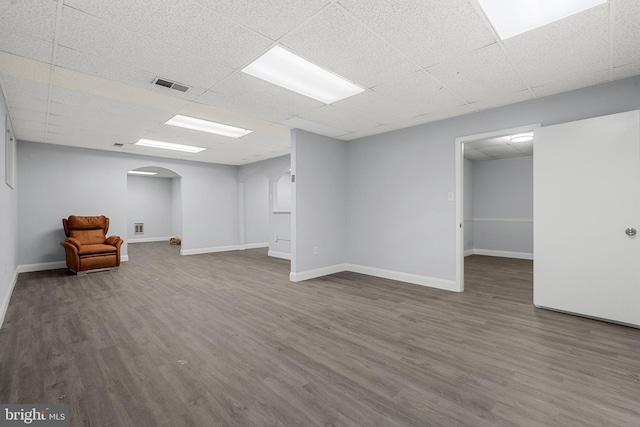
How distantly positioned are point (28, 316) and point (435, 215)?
5.25 meters

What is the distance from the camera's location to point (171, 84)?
307cm

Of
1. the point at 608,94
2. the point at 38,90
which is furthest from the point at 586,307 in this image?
the point at 38,90

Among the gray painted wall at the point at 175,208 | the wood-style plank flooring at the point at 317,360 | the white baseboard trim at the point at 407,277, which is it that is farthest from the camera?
the gray painted wall at the point at 175,208

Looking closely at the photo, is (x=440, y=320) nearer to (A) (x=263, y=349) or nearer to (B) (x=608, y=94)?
(A) (x=263, y=349)

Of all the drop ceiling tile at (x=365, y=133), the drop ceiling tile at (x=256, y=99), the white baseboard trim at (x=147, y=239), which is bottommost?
the white baseboard trim at (x=147, y=239)

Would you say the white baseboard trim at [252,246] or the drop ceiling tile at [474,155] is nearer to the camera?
the drop ceiling tile at [474,155]

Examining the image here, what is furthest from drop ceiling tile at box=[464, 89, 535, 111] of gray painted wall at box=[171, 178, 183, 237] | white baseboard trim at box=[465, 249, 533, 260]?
gray painted wall at box=[171, 178, 183, 237]

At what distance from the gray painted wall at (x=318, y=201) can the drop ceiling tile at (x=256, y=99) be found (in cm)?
93

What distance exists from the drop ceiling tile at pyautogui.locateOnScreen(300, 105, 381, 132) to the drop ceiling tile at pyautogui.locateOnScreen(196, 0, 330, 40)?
1.71 m

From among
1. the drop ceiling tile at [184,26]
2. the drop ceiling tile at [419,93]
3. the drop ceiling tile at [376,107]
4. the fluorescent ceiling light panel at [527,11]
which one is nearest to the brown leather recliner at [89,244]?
the drop ceiling tile at [184,26]

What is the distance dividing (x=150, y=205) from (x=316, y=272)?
9039 mm

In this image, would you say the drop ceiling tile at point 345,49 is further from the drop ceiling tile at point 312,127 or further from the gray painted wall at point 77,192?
the gray painted wall at point 77,192

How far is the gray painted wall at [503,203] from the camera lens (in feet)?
22.8

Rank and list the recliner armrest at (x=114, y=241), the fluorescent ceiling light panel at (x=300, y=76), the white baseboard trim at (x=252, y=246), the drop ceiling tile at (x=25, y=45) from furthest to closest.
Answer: the white baseboard trim at (x=252, y=246) → the recliner armrest at (x=114, y=241) → the fluorescent ceiling light panel at (x=300, y=76) → the drop ceiling tile at (x=25, y=45)
